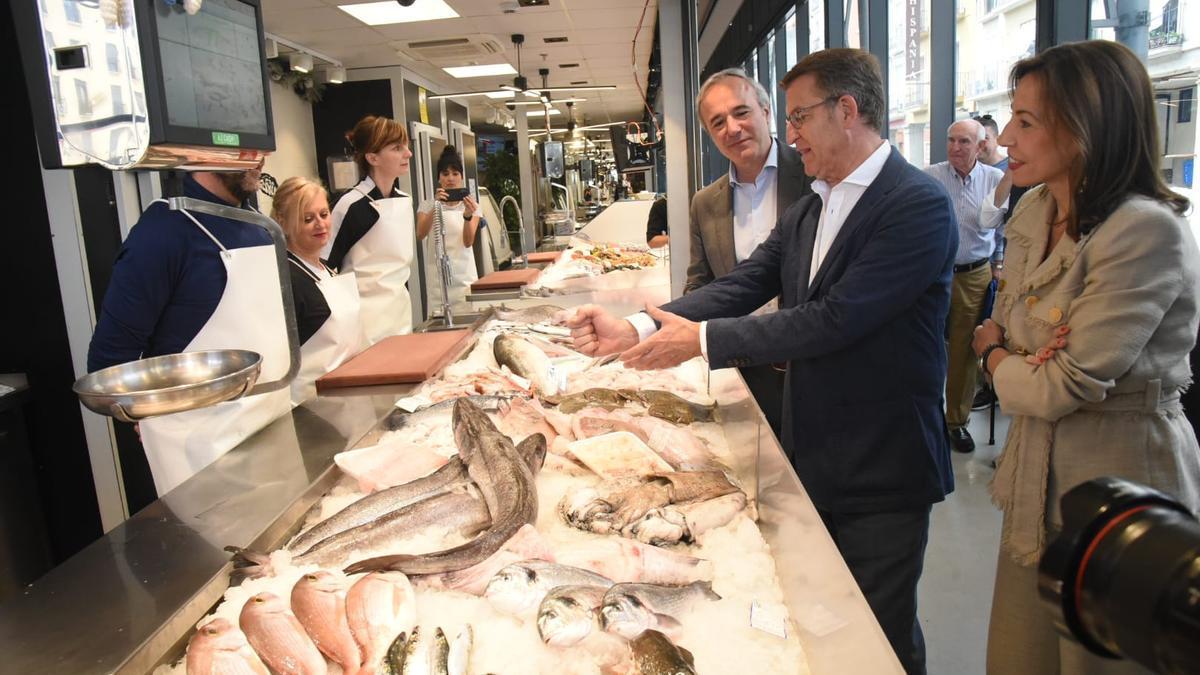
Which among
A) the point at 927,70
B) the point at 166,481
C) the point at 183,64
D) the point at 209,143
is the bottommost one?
the point at 166,481

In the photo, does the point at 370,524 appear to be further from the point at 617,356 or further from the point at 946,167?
the point at 946,167

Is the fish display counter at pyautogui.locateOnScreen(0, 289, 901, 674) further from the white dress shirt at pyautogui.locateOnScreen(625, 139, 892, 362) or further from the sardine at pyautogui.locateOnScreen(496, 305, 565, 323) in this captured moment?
the sardine at pyautogui.locateOnScreen(496, 305, 565, 323)

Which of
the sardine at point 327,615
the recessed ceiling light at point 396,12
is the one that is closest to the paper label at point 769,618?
the sardine at point 327,615

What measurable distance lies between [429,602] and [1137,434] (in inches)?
61.9

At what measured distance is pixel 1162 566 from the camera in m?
0.47

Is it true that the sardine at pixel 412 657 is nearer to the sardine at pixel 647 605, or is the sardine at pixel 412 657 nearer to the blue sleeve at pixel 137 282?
the sardine at pixel 647 605

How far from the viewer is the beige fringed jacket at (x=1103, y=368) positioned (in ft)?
5.29

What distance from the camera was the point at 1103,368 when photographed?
163 centimetres

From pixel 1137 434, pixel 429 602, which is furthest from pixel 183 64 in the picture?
pixel 1137 434

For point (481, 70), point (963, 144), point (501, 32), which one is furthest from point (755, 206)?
point (481, 70)

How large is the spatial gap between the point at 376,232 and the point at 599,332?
91.0 inches

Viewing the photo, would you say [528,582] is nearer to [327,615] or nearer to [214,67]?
[327,615]

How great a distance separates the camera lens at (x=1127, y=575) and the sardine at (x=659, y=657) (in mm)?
635

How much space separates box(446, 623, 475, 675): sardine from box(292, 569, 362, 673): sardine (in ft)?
0.45
